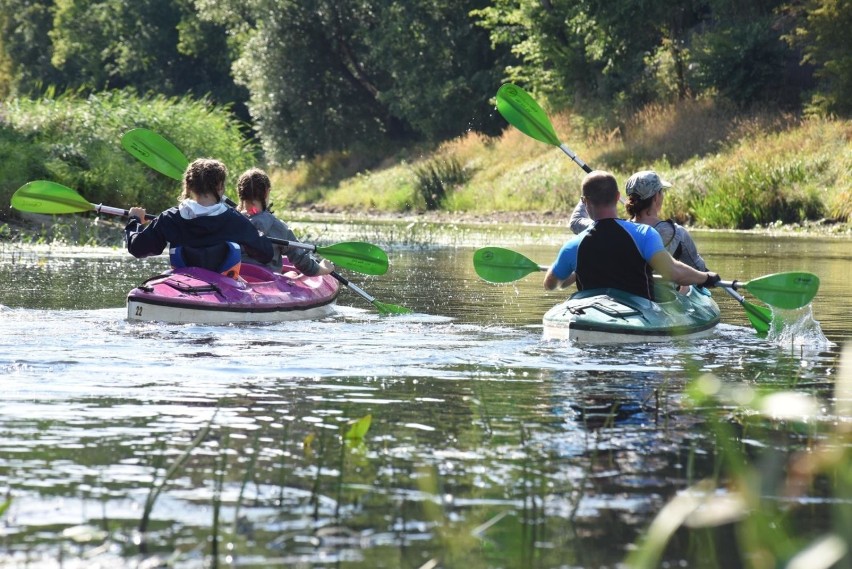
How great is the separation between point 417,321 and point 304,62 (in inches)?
1551

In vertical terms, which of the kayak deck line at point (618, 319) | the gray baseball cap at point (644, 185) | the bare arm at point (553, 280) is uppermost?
the gray baseball cap at point (644, 185)

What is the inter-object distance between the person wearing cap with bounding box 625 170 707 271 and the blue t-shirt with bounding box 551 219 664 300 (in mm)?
327

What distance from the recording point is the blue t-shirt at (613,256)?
9.15 m

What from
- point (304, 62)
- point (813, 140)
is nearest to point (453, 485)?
point (813, 140)

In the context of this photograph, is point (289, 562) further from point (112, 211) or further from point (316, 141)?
point (316, 141)

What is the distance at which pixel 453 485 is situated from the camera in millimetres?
4945

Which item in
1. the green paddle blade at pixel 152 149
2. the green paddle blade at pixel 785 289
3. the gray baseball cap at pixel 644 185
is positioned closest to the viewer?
the gray baseball cap at pixel 644 185

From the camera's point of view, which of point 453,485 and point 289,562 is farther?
point 453,485

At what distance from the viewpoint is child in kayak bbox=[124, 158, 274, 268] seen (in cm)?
1002

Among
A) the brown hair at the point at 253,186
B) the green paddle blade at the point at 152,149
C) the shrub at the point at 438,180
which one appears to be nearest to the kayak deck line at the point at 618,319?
the brown hair at the point at 253,186

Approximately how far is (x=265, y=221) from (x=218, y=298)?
54.7 inches

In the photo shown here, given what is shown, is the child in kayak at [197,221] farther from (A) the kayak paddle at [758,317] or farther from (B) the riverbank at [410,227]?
(B) the riverbank at [410,227]

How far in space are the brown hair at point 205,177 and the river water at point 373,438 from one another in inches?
36.4

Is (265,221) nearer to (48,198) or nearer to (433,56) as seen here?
(48,198)
